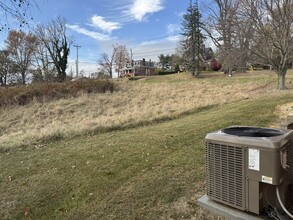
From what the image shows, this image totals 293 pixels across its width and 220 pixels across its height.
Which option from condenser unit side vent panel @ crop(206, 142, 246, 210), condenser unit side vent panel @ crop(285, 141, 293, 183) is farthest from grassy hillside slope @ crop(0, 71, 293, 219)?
condenser unit side vent panel @ crop(285, 141, 293, 183)

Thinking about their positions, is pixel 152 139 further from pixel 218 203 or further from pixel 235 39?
pixel 235 39

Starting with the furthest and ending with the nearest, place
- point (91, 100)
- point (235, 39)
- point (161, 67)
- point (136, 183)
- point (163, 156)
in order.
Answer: point (161, 67) < point (91, 100) < point (235, 39) < point (163, 156) < point (136, 183)

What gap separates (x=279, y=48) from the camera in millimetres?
14477

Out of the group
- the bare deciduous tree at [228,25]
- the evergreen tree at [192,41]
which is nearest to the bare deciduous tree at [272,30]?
the bare deciduous tree at [228,25]

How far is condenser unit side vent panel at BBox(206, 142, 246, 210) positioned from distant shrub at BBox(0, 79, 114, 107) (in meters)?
21.1

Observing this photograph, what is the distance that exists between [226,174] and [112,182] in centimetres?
199

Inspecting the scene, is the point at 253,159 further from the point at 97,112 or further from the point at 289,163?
the point at 97,112

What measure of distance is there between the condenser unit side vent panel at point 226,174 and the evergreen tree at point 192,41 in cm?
4311

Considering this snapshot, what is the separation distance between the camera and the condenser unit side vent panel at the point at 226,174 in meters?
2.24

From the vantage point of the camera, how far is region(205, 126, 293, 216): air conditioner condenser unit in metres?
2.08

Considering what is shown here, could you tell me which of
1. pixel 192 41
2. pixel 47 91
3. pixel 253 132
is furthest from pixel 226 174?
pixel 192 41

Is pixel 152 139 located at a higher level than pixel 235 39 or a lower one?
lower

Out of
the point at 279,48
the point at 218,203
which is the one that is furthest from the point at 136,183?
the point at 279,48

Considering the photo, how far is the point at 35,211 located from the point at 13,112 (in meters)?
17.0
